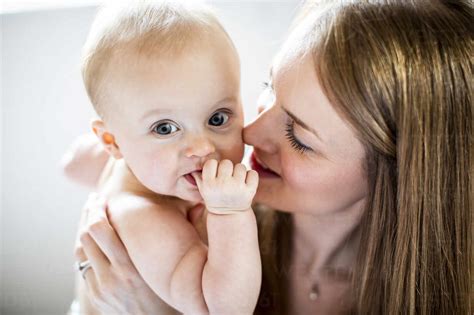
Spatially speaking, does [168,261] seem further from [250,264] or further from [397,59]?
[397,59]

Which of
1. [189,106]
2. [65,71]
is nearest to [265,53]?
[65,71]

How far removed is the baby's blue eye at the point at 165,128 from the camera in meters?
0.98

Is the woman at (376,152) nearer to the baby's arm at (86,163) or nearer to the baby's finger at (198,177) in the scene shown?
the baby's finger at (198,177)

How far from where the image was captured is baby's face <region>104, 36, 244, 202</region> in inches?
37.2

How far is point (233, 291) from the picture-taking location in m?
0.94

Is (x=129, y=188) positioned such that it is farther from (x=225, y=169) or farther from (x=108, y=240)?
(x=225, y=169)

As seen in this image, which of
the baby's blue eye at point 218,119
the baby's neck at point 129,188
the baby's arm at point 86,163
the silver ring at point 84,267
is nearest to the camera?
the baby's blue eye at point 218,119

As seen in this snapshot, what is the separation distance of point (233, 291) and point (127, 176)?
387mm

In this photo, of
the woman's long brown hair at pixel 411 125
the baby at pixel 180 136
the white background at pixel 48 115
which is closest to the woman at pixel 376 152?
the woman's long brown hair at pixel 411 125

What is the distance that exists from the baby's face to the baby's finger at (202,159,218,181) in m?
0.04

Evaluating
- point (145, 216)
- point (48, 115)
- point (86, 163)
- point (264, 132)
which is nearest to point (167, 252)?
point (145, 216)

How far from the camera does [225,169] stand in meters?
0.93

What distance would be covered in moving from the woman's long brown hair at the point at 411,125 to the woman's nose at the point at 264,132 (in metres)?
0.14

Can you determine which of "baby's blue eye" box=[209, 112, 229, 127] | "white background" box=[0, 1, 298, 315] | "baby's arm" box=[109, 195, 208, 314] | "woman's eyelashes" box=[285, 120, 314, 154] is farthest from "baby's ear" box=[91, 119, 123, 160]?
"white background" box=[0, 1, 298, 315]
